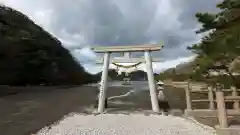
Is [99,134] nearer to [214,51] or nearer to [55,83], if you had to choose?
[214,51]

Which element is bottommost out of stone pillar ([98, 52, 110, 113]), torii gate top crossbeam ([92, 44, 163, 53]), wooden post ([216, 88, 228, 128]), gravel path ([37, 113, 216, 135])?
gravel path ([37, 113, 216, 135])

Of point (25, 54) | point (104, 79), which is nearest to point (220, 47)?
point (104, 79)

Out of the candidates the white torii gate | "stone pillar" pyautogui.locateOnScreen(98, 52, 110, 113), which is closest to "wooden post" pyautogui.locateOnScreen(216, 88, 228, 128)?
the white torii gate

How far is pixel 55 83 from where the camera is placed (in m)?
16.5

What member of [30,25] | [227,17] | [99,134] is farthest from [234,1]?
[30,25]

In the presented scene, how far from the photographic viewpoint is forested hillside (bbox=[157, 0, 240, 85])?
205 inches

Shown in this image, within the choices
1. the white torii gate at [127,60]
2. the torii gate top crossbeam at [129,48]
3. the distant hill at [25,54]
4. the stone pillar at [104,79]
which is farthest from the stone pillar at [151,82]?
the distant hill at [25,54]

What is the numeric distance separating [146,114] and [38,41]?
9.65 meters

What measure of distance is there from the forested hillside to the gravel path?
146 cm

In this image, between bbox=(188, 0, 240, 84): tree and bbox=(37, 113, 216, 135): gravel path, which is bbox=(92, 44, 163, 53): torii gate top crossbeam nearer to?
bbox=(188, 0, 240, 84): tree

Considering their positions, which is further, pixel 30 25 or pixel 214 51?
pixel 30 25

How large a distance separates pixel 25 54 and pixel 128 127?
9098 millimetres

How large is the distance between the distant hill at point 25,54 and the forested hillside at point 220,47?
26.9ft

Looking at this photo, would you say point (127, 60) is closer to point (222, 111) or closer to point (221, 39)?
point (221, 39)
